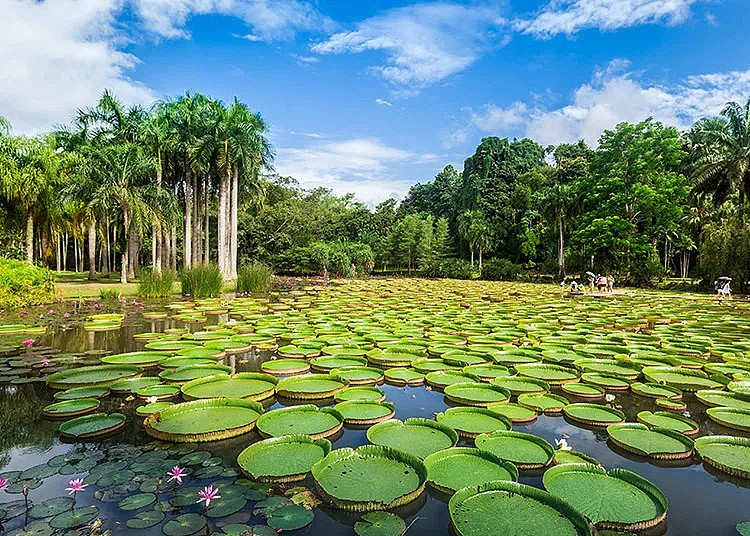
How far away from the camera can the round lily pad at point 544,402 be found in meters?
3.93

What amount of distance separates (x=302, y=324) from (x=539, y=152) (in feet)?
155

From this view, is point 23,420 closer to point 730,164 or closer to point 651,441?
point 651,441

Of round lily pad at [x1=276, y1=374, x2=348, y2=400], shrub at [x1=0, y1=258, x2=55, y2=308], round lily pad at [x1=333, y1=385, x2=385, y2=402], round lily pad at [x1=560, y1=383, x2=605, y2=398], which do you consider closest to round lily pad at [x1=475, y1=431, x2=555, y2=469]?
round lily pad at [x1=333, y1=385, x2=385, y2=402]

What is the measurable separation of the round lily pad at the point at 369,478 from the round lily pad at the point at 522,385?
6.82 ft

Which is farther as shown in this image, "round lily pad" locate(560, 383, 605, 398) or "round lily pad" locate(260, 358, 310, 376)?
A: "round lily pad" locate(260, 358, 310, 376)

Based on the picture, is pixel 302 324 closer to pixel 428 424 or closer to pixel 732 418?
pixel 428 424

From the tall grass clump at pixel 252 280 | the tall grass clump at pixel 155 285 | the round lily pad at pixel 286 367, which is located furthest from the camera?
the tall grass clump at pixel 252 280

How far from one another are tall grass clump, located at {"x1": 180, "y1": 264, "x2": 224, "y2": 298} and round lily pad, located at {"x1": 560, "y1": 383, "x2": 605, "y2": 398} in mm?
12263

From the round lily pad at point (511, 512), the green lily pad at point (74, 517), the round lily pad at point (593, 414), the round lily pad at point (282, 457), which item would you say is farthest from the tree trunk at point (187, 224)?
the round lily pad at point (511, 512)

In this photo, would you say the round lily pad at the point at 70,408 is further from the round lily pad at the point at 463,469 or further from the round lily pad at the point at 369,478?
the round lily pad at the point at 463,469

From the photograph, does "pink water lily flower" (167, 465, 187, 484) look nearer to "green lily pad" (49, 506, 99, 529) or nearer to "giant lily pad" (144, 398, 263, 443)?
"green lily pad" (49, 506, 99, 529)

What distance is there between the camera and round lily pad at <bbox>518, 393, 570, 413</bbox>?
393 centimetres

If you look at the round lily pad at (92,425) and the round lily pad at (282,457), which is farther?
the round lily pad at (92,425)

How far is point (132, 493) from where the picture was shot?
2.37 m
